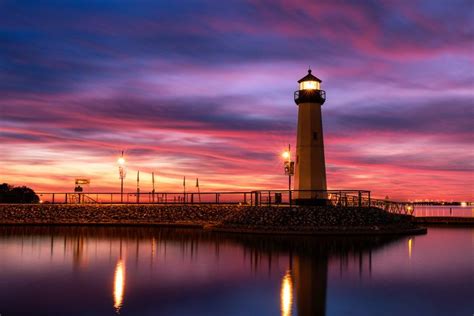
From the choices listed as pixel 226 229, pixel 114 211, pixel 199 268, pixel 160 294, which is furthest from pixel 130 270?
pixel 114 211

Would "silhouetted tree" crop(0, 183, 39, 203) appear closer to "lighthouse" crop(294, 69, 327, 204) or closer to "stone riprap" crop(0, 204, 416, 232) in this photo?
"stone riprap" crop(0, 204, 416, 232)

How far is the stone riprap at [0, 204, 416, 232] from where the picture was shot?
4412 centimetres

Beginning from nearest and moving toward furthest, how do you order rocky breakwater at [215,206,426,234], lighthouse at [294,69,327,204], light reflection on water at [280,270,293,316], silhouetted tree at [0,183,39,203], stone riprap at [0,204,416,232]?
light reflection on water at [280,270,293,316] → rocky breakwater at [215,206,426,234] → stone riprap at [0,204,416,232] → lighthouse at [294,69,327,204] → silhouetted tree at [0,183,39,203]

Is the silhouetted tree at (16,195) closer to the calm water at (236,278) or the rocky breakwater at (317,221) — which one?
the rocky breakwater at (317,221)

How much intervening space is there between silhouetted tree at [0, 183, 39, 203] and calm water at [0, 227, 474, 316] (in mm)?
51638

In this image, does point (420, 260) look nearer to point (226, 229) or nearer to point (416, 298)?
point (416, 298)

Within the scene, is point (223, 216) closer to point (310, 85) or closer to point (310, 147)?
point (310, 147)

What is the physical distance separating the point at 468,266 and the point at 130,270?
1716cm

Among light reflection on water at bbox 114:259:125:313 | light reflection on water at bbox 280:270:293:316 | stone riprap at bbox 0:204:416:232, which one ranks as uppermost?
stone riprap at bbox 0:204:416:232

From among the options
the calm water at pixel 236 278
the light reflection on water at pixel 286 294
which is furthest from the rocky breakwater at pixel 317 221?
the light reflection on water at pixel 286 294

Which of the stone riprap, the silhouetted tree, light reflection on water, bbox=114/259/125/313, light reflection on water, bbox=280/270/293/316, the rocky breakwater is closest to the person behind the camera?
light reflection on water, bbox=280/270/293/316

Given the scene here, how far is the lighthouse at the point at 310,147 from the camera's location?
4834cm

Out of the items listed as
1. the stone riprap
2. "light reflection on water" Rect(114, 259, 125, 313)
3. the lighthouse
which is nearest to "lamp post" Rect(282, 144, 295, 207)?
the lighthouse

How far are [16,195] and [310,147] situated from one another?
58.2 meters
